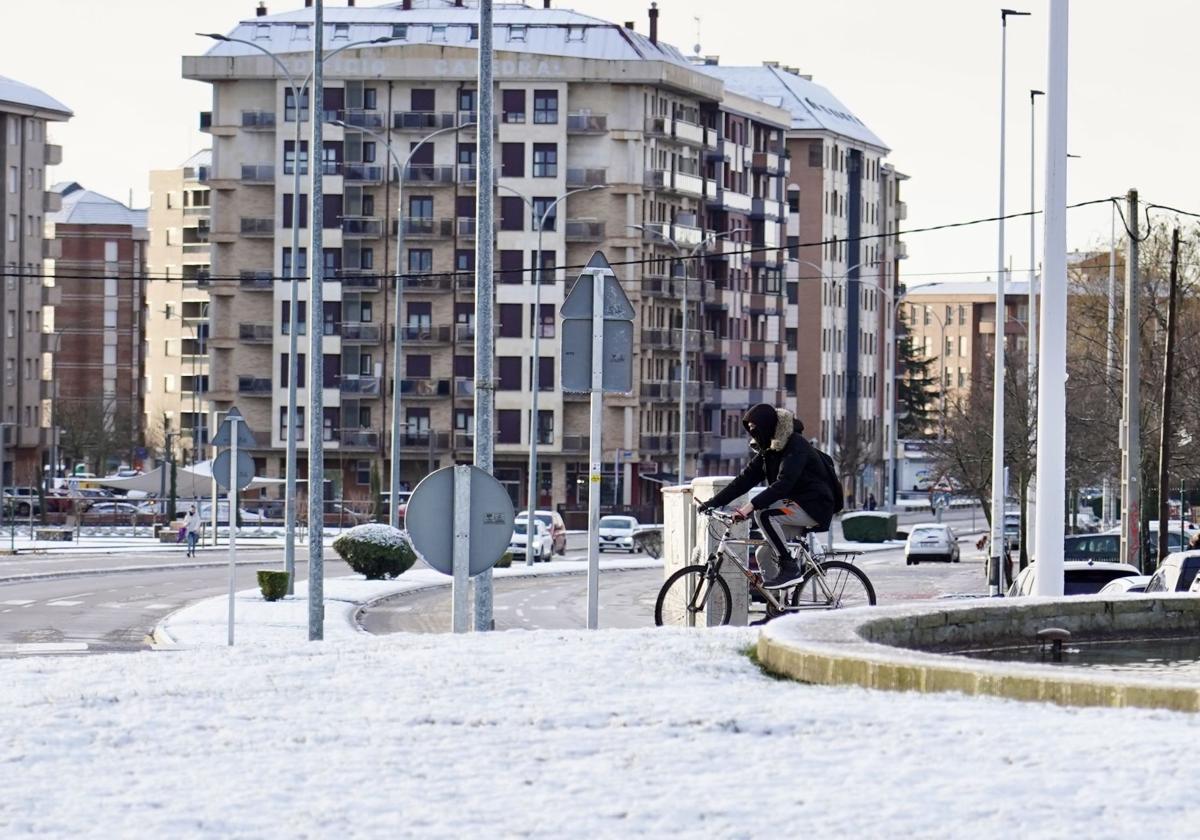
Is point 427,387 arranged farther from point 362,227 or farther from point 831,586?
point 831,586

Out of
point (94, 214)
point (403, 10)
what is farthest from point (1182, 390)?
point (94, 214)

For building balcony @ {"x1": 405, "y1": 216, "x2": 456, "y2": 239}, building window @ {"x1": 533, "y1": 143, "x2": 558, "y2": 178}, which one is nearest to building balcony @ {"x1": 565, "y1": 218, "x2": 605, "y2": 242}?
building window @ {"x1": 533, "y1": 143, "x2": 558, "y2": 178}

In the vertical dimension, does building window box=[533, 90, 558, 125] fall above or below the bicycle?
above

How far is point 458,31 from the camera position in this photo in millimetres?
116938

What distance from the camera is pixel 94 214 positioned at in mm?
174500

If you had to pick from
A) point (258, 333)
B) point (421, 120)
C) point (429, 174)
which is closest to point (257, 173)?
point (258, 333)

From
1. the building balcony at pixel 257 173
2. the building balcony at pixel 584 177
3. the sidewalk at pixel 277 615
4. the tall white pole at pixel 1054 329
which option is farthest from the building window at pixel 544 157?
the tall white pole at pixel 1054 329

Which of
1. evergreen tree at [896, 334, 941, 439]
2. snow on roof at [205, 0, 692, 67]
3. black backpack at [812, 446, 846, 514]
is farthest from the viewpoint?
evergreen tree at [896, 334, 941, 439]

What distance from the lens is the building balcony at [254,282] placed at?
11338 centimetres

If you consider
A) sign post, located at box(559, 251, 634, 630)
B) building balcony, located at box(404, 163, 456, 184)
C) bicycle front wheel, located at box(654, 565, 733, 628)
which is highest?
building balcony, located at box(404, 163, 456, 184)

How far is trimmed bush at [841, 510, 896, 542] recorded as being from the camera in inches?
3883

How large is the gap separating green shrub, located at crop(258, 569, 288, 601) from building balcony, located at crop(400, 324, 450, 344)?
6864cm

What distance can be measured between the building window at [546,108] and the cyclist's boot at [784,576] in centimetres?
9630

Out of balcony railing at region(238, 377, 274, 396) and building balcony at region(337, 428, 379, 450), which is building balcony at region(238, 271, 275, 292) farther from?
building balcony at region(337, 428, 379, 450)
